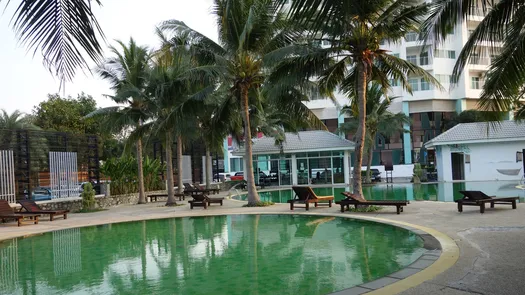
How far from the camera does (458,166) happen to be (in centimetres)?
3050

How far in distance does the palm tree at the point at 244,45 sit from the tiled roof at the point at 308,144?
13.9 m

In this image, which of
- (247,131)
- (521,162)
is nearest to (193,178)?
(247,131)

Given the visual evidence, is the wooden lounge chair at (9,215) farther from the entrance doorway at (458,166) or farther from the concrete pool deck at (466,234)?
the entrance doorway at (458,166)

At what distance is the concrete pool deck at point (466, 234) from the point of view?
17.4 feet

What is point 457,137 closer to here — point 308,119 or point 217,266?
point 308,119

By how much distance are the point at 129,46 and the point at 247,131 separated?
801cm

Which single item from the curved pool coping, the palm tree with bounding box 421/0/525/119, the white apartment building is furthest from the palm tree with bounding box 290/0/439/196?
the white apartment building

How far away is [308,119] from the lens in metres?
17.7

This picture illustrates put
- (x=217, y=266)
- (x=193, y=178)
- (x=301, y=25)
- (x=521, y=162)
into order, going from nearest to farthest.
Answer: (x=301, y=25)
(x=217, y=266)
(x=521, y=162)
(x=193, y=178)

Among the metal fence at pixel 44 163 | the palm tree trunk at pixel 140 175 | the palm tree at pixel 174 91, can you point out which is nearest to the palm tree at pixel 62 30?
the palm tree at pixel 174 91

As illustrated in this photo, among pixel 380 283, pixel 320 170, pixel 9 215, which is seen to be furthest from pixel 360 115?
pixel 320 170

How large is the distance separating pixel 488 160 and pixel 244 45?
20.6 m

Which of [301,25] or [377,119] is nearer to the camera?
[301,25]

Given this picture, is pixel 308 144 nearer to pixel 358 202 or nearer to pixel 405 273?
pixel 358 202
